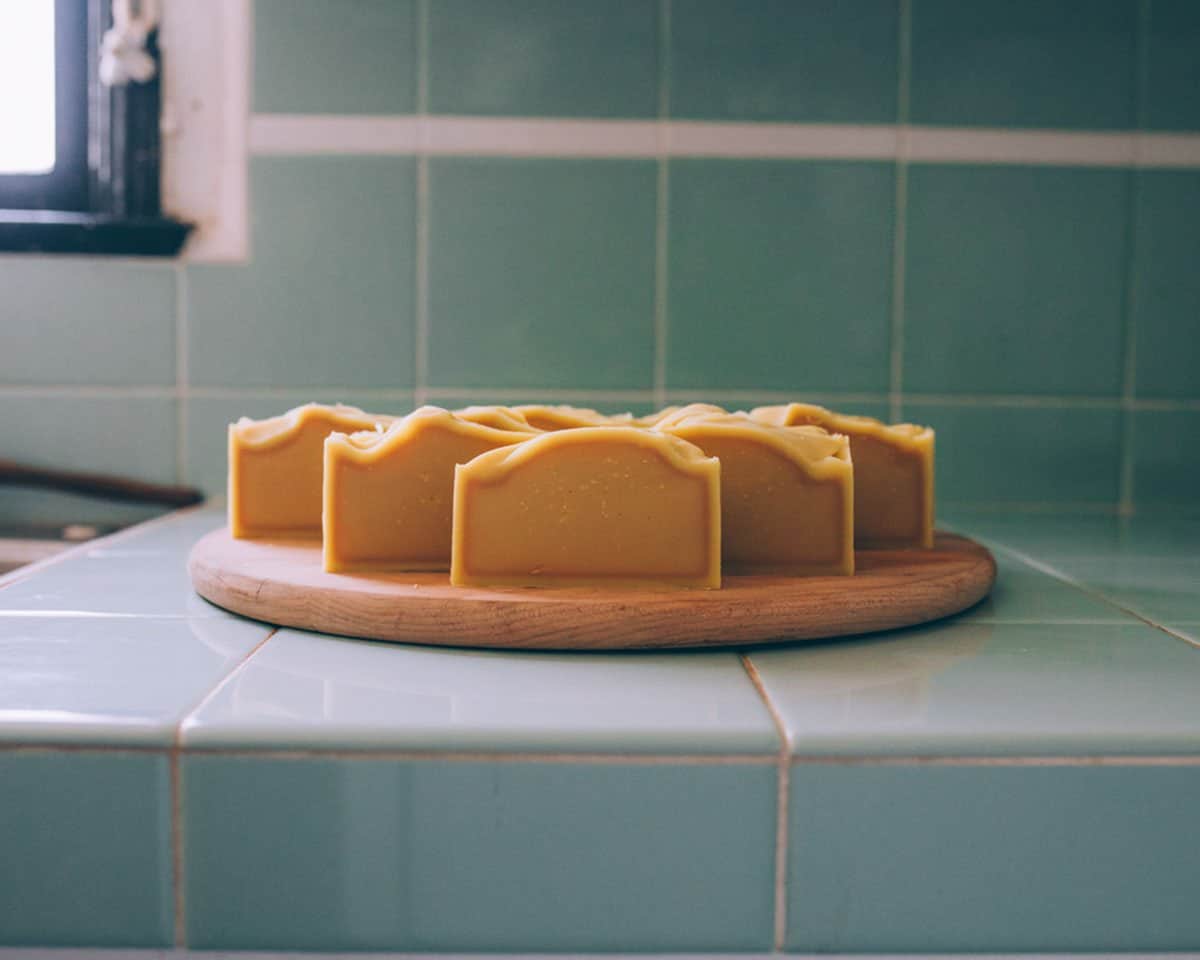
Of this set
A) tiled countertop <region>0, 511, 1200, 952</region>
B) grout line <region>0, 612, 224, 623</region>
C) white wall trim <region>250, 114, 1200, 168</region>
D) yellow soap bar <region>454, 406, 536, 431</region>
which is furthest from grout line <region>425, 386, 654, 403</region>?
tiled countertop <region>0, 511, 1200, 952</region>

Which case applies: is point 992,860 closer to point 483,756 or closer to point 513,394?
point 483,756

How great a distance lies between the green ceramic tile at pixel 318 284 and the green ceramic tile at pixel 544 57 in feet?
0.39

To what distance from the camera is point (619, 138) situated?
1.27 metres

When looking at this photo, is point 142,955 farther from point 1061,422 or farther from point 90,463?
point 1061,422

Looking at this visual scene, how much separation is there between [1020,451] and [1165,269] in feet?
0.89

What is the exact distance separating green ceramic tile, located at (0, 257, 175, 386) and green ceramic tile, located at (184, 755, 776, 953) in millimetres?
934

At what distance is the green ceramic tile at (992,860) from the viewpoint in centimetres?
47

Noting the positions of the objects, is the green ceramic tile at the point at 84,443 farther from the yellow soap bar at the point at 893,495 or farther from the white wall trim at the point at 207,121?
the yellow soap bar at the point at 893,495

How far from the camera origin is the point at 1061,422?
1309 mm

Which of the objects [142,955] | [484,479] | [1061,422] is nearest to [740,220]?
[1061,422]

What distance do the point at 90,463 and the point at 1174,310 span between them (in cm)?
128

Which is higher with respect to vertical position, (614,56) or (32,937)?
(614,56)

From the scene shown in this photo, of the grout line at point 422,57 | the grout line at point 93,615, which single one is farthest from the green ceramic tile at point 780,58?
the grout line at point 93,615

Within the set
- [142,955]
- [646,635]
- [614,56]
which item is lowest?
[142,955]
